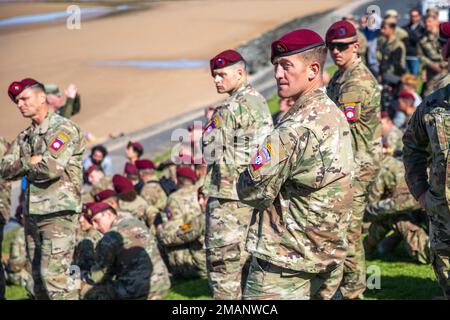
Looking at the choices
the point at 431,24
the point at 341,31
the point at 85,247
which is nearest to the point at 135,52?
the point at 431,24

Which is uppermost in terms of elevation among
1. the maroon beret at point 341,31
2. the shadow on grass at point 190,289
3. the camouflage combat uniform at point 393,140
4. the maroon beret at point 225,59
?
the maroon beret at point 341,31

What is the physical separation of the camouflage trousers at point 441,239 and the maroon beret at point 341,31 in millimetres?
2138

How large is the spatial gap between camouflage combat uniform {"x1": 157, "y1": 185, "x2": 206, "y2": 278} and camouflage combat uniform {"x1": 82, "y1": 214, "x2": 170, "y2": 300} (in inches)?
27.5

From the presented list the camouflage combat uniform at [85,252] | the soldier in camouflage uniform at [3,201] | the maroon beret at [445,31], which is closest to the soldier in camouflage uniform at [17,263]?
the camouflage combat uniform at [85,252]

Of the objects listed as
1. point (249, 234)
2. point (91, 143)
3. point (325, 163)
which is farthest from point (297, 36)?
point (91, 143)

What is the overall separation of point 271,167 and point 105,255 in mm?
3942

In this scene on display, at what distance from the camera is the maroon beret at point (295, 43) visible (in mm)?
4902

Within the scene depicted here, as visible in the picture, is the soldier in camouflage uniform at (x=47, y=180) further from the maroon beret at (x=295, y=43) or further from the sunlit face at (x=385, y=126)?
the sunlit face at (x=385, y=126)

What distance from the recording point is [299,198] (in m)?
4.92

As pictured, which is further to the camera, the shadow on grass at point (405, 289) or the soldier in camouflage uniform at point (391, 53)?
the soldier in camouflage uniform at point (391, 53)

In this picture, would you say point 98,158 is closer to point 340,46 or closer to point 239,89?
point 239,89

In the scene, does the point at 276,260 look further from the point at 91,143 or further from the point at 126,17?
the point at 126,17

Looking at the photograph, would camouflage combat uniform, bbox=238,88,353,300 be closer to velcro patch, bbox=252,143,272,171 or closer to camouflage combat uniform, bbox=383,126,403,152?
velcro patch, bbox=252,143,272,171

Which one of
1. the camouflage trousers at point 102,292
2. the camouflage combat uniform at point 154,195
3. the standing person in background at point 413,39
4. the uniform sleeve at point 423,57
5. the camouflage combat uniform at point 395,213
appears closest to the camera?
the camouflage combat uniform at point 395,213
